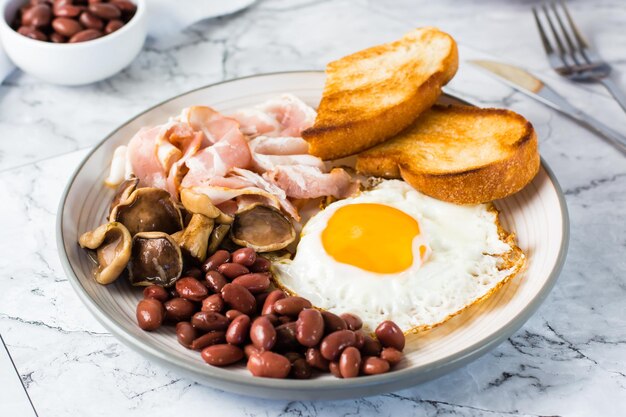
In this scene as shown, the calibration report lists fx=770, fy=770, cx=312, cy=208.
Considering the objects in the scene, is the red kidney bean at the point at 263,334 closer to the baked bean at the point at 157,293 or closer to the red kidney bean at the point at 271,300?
the red kidney bean at the point at 271,300

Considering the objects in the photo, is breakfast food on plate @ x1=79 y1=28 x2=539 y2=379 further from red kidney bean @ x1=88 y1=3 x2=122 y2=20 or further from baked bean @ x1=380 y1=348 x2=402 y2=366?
red kidney bean @ x1=88 y1=3 x2=122 y2=20

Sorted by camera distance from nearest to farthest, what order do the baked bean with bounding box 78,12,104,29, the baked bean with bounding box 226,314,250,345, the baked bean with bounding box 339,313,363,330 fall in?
the baked bean with bounding box 226,314,250,345 < the baked bean with bounding box 339,313,363,330 < the baked bean with bounding box 78,12,104,29

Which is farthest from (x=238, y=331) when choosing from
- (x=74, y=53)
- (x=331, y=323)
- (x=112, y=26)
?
(x=112, y=26)

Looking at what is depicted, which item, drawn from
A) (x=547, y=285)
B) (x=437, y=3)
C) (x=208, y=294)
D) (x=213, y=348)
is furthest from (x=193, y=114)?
(x=437, y=3)

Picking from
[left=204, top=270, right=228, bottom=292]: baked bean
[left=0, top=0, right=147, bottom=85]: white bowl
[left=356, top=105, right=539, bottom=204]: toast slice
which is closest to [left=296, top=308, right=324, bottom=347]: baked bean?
[left=204, top=270, right=228, bottom=292]: baked bean

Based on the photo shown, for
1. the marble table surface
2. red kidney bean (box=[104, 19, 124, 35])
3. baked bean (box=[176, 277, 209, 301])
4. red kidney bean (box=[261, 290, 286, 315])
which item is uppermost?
red kidney bean (box=[261, 290, 286, 315])

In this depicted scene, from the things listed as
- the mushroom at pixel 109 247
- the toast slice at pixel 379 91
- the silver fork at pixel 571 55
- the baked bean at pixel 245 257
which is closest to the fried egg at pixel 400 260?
the baked bean at pixel 245 257

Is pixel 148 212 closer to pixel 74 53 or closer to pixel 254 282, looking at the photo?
pixel 254 282

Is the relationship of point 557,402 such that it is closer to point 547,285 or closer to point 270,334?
point 547,285
